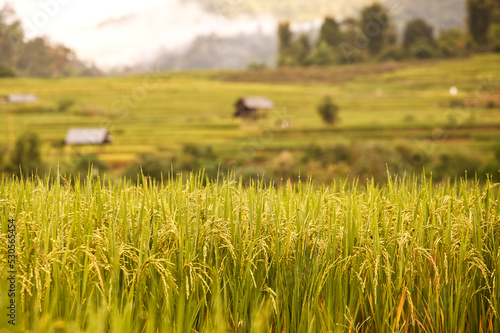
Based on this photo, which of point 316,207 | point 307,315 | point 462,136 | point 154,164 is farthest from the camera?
point 462,136

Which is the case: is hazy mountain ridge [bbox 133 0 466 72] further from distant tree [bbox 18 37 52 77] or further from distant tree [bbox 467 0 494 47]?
distant tree [bbox 18 37 52 77]

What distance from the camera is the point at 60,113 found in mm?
22234

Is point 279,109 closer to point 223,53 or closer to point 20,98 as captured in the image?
point 223,53

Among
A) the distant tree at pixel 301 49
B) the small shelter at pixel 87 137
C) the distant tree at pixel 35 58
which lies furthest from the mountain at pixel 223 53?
the small shelter at pixel 87 137

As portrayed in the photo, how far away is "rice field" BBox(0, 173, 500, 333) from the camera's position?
2.55m

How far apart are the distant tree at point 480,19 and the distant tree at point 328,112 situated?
26.7 ft

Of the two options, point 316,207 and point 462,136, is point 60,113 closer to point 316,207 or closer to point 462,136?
point 462,136

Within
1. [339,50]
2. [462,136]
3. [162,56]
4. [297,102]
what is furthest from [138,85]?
[462,136]

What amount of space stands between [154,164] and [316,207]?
40.1ft

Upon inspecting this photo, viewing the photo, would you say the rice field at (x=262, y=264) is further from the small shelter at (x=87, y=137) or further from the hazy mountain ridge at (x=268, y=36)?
the hazy mountain ridge at (x=268, y=36)

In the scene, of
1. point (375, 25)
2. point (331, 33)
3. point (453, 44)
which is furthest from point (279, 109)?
point (453, 44)

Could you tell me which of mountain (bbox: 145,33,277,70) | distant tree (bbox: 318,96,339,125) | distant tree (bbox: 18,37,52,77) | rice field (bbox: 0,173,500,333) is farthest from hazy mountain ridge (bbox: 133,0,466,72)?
rice field (bbox: 0,173,500,333)

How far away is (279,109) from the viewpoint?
22797mm

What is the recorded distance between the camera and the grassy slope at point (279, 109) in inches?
843
